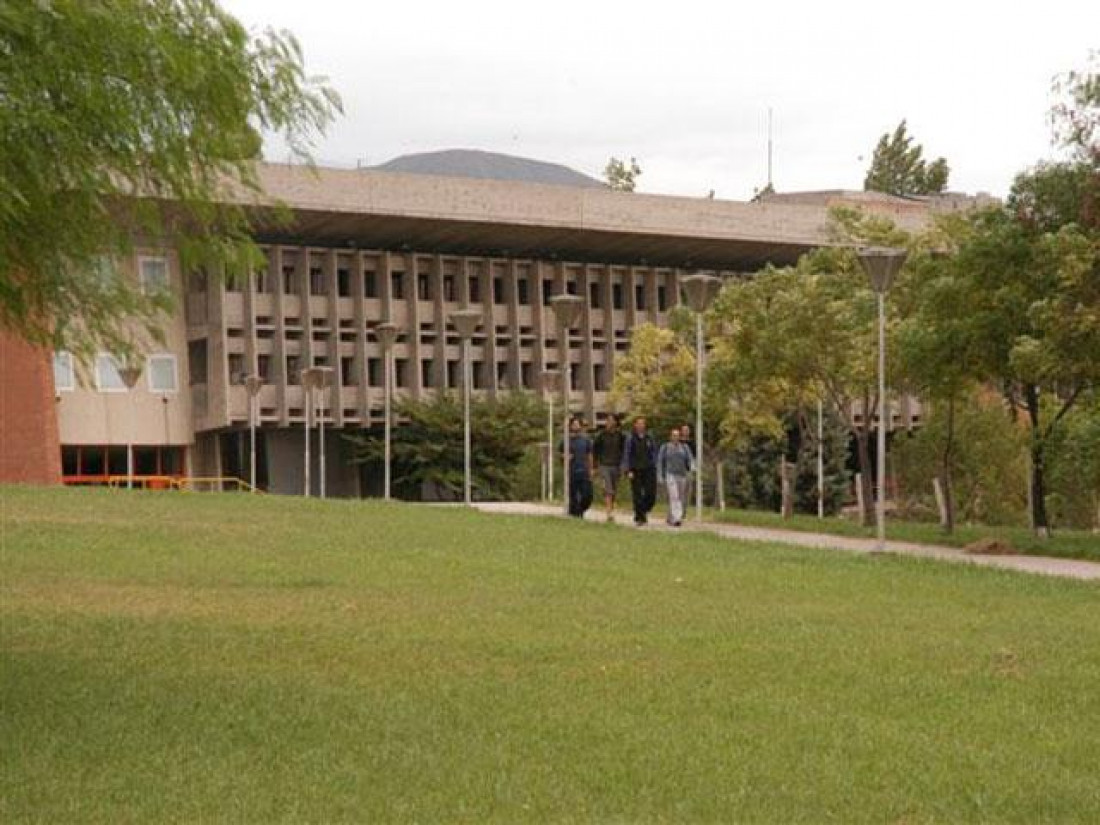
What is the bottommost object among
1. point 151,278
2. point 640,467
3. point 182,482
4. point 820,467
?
point 182,482

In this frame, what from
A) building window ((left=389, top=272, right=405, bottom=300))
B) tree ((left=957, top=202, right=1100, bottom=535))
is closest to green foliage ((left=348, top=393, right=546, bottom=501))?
building window ((left=389, top=272, right=405, bottom=300))

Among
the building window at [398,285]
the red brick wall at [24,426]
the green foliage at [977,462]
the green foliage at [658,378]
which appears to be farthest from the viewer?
the building window at [398,285]

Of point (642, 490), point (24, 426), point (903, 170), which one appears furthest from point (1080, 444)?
point (903, 170)

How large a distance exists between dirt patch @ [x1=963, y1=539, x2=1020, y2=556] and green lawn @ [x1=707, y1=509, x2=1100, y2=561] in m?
0.19

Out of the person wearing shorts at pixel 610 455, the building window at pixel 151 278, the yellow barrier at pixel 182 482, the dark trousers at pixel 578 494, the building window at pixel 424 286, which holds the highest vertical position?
the building window at pixel 424 286

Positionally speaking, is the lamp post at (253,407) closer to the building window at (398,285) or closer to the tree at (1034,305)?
the building window at (398,285)

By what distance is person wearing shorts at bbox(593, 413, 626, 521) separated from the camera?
37.6m

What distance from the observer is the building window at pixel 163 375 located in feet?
245

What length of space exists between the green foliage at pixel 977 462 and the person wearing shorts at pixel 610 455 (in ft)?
57.2

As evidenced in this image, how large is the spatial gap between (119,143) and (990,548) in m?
20.6

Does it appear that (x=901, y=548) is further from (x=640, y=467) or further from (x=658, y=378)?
(x=658, y=378)

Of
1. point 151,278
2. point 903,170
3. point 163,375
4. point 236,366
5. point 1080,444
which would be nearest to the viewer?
point 151,278

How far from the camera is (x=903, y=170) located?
115 metres

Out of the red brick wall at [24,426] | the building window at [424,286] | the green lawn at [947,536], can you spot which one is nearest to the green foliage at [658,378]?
the building window at [424,286]
